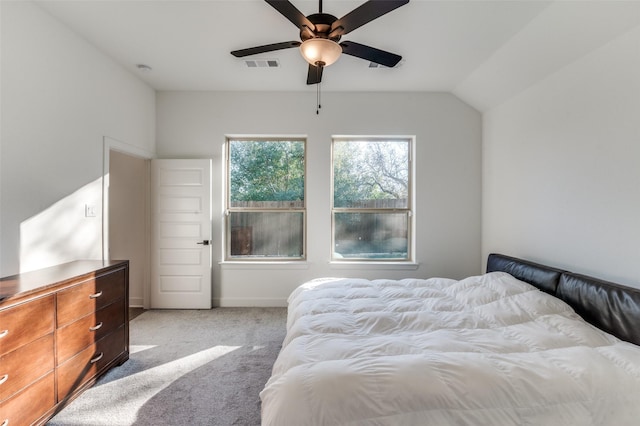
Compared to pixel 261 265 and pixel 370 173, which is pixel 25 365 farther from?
pixel 370 173

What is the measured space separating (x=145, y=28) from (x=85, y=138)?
115 centimetres

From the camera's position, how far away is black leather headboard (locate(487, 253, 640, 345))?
167 centimetres

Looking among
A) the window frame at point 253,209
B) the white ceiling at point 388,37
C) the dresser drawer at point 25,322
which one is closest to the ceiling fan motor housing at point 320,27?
the white ceiling at point 388,37

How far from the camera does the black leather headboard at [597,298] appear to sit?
5.47 ft

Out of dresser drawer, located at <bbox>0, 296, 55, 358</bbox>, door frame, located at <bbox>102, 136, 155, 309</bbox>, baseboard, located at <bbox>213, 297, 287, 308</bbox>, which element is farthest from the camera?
baseboard, located at <bbox>213, 297, 287, 308</bbox>

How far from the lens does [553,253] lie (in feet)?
8.55

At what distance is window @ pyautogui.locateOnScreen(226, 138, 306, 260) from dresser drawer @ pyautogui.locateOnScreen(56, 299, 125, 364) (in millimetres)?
1693

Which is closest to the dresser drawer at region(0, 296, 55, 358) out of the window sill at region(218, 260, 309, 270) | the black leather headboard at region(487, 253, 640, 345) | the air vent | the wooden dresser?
the wooden dresser

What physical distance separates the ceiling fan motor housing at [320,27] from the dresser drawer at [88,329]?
248cm

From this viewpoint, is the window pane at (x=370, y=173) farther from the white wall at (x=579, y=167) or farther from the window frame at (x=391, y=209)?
the white wall at (x=579, y=167)

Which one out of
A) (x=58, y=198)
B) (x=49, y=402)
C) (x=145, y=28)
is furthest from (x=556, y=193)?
(x=58, y=198)

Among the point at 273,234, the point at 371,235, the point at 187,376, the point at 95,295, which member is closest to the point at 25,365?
the point at 95,295

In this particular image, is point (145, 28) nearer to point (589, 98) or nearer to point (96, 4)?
point (96, 4)

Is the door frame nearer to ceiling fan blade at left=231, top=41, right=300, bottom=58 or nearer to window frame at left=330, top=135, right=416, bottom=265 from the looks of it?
ceiling fan blade at left=231, top=41, right=300, bottom=58
